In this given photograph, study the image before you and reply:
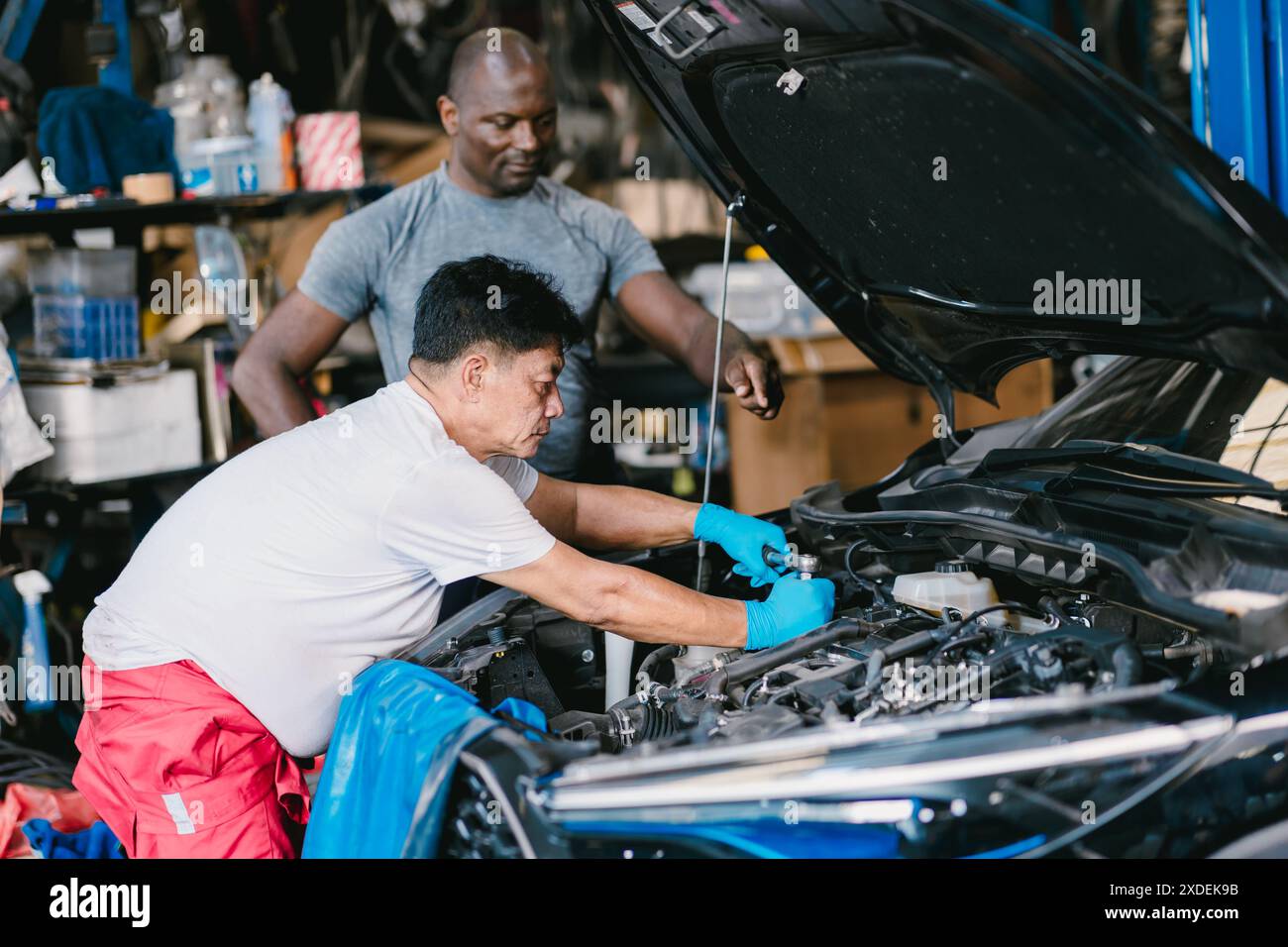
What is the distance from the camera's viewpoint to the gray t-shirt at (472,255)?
2.80 metres

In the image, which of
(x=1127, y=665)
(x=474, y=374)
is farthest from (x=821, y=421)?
(x=1127, y=665)

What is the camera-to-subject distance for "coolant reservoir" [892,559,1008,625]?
197 centimetres

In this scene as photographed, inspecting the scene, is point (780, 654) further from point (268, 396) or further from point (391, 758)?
point (268, 396)

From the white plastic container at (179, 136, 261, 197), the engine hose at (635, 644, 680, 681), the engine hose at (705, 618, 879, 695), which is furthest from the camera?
the white plastic container at (179, 136, 261, 197)

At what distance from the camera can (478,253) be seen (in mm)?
2830

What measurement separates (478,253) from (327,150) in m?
1.54

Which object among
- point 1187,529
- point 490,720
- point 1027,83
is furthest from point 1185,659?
point 490,720

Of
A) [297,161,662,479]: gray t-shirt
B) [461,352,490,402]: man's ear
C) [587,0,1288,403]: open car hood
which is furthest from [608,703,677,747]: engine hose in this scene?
[297,161,662,479]: gray t-shirt

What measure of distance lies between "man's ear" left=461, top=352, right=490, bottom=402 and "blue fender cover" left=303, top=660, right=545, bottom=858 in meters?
0.46

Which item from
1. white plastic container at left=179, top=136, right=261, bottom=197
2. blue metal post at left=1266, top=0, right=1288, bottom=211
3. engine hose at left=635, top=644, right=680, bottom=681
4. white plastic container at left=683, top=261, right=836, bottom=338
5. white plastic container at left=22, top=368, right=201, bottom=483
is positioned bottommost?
engine hose at left=635, top=644, right=680, bottom=681

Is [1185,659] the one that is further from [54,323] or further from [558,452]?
[54,323]

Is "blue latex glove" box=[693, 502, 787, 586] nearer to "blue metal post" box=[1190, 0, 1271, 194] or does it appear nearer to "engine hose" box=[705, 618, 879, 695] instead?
"engine hose" box=[705, 618, 879, 695]

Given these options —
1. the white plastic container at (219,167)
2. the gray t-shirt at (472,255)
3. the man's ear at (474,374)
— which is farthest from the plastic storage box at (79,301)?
the man's ear at (474,374)
